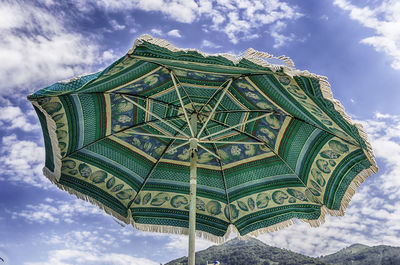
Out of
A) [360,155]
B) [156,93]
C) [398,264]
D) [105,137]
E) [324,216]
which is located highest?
[398,264]

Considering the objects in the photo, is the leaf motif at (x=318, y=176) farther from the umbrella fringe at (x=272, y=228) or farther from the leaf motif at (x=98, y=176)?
the leaf motif at (x=98, y=176)

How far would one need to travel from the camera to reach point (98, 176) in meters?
6.10

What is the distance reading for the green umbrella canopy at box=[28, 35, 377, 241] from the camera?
4.42 meters

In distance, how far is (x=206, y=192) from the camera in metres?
6.77

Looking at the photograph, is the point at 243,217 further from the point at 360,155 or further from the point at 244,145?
the point at 360,155

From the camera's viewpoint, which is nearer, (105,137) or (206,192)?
(105,137)

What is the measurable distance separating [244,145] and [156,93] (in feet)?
6.27

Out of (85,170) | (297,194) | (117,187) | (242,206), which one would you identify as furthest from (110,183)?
(297,194)

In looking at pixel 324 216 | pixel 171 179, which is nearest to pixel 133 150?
pixel 171 179

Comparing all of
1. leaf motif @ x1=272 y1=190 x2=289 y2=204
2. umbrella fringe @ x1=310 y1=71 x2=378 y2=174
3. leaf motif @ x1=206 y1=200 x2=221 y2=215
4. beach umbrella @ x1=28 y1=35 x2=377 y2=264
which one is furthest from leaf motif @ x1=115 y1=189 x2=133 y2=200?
umbrella fringe @ x1=310 y1=71 x2=378 y2=174

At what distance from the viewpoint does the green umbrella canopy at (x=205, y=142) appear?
4418 millimetres

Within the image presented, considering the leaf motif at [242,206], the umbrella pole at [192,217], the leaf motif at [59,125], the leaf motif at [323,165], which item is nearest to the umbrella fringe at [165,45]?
the umbrella pole at [192,217]

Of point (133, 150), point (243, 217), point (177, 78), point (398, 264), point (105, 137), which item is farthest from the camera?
point (398, 264)

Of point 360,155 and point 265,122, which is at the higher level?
point 265,122
